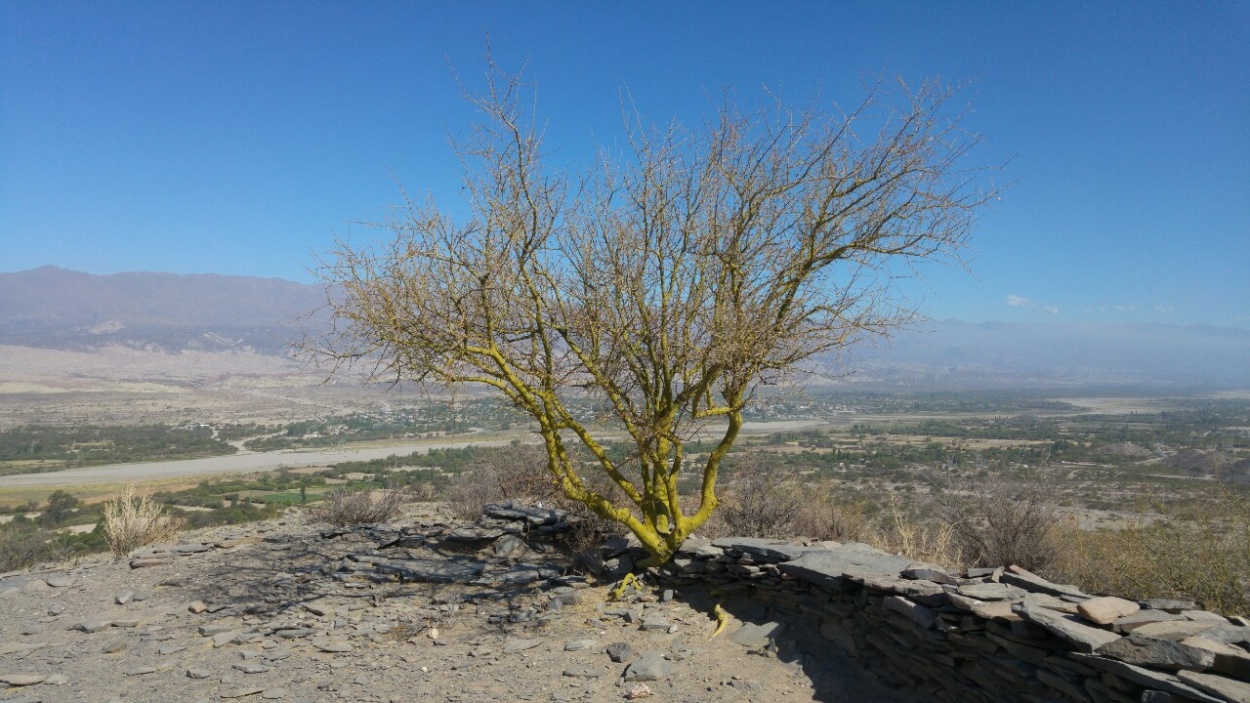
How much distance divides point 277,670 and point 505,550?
3653 mm

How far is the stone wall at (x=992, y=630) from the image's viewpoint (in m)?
3.55

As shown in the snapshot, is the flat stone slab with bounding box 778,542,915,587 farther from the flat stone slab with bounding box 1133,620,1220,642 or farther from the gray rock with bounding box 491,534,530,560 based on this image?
the gray rock with bounding box 491,534,530,560

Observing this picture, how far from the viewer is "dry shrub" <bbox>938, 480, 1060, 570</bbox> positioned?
734 centimetres

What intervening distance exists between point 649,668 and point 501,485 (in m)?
6.95

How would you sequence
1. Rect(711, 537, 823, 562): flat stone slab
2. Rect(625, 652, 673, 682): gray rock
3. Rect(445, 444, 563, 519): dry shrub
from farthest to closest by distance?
Rect(445, 444, 563, 519): dry shrub → Rect(711, 537, 823, 562): flat stone slab → Rect(625, 652, 673, 682): gray rock

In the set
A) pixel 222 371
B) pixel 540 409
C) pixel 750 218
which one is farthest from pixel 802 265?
pixel 222 371

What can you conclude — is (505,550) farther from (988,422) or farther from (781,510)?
(988,422)

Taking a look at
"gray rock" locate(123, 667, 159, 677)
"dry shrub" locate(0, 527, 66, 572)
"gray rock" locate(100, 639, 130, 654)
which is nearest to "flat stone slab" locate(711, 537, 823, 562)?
"gray rock" locate(123, 667, 159, 677)

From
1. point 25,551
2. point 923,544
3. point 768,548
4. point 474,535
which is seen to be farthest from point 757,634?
point 25,551

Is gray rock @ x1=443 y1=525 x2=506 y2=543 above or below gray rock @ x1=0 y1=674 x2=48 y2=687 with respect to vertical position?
above

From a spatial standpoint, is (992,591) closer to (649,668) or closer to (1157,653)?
(1157,653)

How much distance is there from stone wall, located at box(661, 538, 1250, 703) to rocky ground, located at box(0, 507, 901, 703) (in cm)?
33

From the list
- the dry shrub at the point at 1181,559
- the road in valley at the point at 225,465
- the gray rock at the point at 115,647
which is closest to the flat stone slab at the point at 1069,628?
the dry shrub at the point at 1181,559

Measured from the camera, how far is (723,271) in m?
7.65
